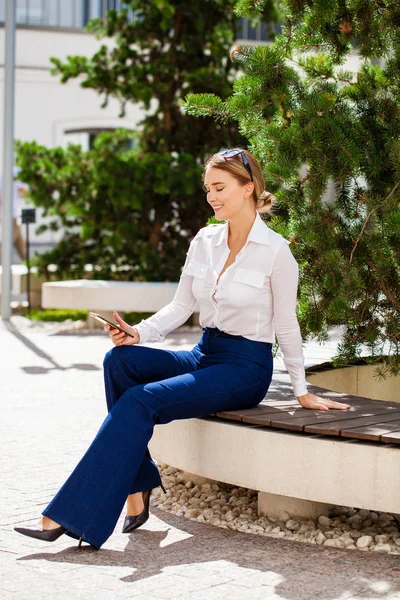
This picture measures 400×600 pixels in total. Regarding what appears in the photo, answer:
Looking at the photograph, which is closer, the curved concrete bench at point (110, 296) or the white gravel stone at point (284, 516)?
the white gravel stone at point (284, 516)

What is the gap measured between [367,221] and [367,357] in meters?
0.93

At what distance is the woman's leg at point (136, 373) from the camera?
4492 mm

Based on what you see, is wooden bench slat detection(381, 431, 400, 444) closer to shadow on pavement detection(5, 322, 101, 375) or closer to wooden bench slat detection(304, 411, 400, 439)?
wooden bench slat detection(304, 411, 400, 439)

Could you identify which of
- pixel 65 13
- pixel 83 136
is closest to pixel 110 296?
pixel 83 136

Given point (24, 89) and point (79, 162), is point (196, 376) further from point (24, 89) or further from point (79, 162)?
point (24, 89)

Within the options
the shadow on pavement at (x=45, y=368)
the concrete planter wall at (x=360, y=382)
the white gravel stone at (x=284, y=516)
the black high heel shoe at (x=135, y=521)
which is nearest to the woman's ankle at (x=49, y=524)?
the black high heel shoe at (x=135, y=521)

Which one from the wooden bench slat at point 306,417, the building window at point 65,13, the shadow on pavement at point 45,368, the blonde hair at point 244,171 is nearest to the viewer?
the wooden bench slat at point 306,417

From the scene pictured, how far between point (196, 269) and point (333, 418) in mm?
933

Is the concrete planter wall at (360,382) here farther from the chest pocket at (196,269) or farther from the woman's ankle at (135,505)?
the woman's ankle at (135,505)

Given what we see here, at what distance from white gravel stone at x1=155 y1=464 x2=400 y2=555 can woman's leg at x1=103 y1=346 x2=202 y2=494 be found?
0.38 meters

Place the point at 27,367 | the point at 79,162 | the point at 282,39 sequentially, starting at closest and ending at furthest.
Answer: the point at 282,39
the point at 27,367
the point at 79,162

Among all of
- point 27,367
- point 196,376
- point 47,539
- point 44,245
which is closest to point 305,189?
point 196,376

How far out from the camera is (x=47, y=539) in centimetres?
411

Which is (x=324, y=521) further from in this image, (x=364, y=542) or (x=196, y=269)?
(x=196, y=269)
